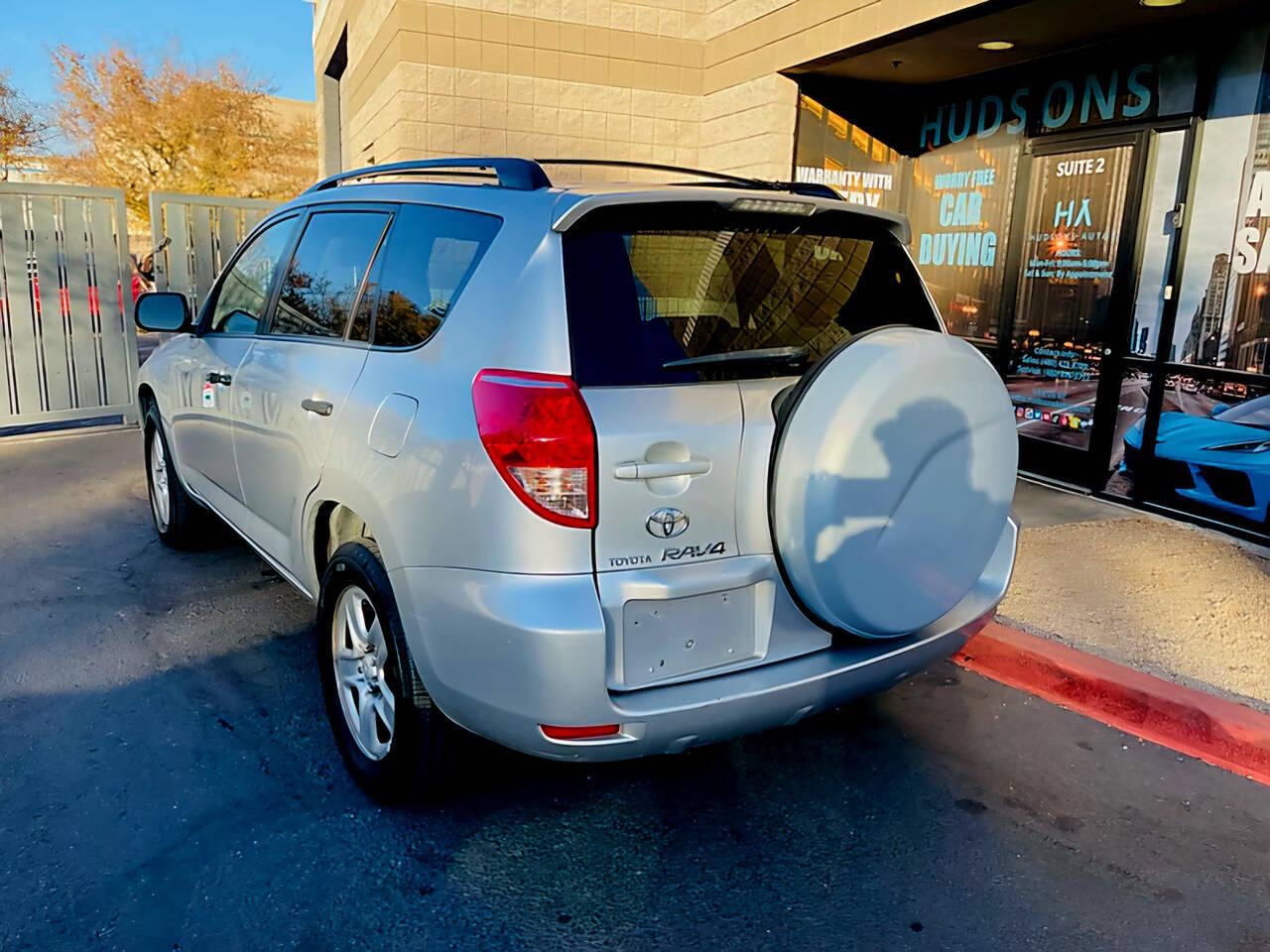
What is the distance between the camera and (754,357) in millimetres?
2744

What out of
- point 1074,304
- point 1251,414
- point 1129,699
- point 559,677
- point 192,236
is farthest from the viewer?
point 192,236

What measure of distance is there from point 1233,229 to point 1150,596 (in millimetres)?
2542

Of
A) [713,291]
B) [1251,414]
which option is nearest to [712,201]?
[713,291]

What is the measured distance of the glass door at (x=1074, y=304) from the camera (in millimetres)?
6695

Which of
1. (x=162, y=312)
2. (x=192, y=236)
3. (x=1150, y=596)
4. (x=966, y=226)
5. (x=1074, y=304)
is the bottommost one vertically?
(x=1150, y=596)

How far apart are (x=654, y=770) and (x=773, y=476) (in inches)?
50.7

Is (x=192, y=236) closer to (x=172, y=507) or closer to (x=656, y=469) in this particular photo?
(x=172, y=507)

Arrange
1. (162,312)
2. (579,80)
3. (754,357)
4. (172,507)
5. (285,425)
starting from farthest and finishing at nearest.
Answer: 1. (579,80)
2. (172,507)
3. (162,312)
4. (285,425)
5. (754,357)

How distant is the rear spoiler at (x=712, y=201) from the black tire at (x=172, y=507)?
11.7 ft

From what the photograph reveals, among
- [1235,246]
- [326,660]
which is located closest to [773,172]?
[1235,246]

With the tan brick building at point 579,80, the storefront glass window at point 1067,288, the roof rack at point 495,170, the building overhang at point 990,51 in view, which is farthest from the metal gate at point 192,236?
the roof rack at point 495,170

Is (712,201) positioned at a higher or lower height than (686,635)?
higher

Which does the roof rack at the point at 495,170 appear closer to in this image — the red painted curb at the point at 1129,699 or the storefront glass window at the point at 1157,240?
the red painted curb at the point at 1129,699

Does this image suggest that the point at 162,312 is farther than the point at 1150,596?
No
